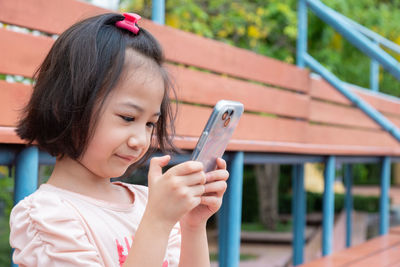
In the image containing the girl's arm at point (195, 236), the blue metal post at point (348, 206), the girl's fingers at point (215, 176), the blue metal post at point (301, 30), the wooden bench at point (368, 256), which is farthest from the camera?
the blue metal post at point (348, 206)

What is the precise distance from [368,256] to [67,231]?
2345 millimetres

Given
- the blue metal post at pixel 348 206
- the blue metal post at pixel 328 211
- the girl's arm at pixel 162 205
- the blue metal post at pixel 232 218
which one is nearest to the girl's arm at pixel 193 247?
the girl's arm at pixel 162 205

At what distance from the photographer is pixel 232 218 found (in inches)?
103

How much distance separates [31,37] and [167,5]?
4.49 m

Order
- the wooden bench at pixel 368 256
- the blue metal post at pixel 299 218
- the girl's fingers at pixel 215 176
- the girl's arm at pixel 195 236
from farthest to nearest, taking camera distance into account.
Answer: the blue metal post at pixel 299 218 → the wooden bench at pixel 368 256 → the girl's arm at pixel 195 236 → the girl's fingers at pixel 215 176

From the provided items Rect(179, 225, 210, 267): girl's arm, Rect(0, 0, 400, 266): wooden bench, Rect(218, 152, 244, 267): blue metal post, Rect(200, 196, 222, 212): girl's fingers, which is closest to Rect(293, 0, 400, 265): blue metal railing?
Rect(0, 0, 400, 266): wooden bench

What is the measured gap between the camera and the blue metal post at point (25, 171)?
1610 mm

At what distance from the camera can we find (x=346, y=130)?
4.65 metres

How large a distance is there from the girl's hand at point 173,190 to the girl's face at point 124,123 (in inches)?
3.5

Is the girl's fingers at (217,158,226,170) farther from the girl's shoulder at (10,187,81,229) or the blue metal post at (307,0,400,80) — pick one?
the blue metal post at (307,0,400,80)

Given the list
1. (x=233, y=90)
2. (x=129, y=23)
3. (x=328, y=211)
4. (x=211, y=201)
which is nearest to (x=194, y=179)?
(x=211, y=201)

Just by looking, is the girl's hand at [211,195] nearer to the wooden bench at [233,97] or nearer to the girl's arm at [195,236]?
the girl's arm at [195,236]

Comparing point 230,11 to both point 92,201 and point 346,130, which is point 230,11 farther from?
point 92,201

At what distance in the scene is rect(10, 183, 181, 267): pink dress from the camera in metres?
1.12
